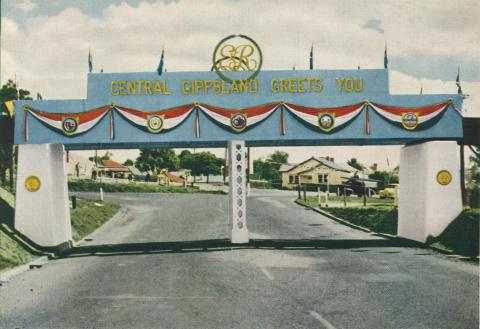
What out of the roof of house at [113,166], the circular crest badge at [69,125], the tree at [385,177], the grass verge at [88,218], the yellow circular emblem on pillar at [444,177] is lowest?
the grass verge at [88,218]

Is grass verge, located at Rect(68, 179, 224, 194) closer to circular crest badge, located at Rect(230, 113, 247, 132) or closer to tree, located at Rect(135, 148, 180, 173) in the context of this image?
tree, located at Rect(135, 148, 180, 173)

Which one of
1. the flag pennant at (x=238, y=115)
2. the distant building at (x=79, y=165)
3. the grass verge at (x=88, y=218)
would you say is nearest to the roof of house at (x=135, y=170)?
the distant building at (x=79, y=165)

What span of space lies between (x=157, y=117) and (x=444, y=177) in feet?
38.1

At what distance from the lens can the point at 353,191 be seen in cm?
6303

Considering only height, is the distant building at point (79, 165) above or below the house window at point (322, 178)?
above

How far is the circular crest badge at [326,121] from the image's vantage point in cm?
1978

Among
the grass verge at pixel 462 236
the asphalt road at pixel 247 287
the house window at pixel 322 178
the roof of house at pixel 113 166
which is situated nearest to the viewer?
the asphalt road at pixel 247 287

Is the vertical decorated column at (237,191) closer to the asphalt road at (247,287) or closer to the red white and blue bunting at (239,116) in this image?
the asphalt road at (247,287)

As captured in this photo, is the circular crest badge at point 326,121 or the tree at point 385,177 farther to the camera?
the tree at point 385,177

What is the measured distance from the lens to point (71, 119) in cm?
1969

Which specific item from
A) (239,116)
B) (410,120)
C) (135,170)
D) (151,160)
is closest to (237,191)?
(239,116)

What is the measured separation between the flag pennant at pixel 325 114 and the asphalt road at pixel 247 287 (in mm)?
4981

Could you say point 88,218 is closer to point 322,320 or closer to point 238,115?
point 238,115

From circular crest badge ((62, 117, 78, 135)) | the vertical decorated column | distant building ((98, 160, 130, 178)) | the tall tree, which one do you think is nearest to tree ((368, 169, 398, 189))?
the tall tree
